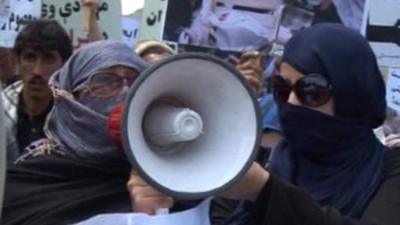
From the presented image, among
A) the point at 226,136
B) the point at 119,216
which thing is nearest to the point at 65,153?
the point at 119,216

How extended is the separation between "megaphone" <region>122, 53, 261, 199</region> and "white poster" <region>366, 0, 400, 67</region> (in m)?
2.76

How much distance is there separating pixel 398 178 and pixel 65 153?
0.76 metres

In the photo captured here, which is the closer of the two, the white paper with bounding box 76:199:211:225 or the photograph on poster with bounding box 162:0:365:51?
the white paper with bounding box 76:199:211:225

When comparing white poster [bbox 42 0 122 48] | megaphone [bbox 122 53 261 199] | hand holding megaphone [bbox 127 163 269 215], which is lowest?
white poster [bbox 42 0 122 48]

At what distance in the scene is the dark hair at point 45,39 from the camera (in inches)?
158

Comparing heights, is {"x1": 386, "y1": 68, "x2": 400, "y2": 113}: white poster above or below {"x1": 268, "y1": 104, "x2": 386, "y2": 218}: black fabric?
below

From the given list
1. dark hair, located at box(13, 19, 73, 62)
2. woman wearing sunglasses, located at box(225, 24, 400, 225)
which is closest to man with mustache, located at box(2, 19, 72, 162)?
dark hair, located at box(13, 19, 73, 62)

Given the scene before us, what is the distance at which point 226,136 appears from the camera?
1.75 metres

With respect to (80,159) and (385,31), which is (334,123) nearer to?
(80,159)

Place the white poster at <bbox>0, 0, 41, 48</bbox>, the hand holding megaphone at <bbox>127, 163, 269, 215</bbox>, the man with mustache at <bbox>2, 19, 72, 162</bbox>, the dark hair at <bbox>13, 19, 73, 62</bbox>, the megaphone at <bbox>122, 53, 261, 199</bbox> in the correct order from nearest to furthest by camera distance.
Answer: the megaphone at <bbox>122, 53, 261, 199</bbox> < the hand holding megaphone at <bbox>127, 163, 269, 215</bbox> < the man with mustache at <bbox>2, 19, 72, 162</bbox> < the dark hair at <bbox>13, 19, 73, 62</bbox> < the white poster at <bbox>0, 0, 41, 48</bbox>

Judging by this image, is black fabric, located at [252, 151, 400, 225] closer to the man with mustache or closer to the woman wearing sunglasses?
the woman wearing sunglasses

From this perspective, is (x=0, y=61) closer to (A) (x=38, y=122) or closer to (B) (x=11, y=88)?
(B) (x=11, y=88)

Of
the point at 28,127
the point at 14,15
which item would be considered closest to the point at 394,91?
the point at 28,127

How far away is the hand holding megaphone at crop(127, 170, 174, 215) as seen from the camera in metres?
1.73
